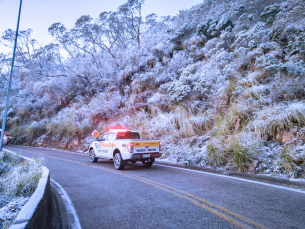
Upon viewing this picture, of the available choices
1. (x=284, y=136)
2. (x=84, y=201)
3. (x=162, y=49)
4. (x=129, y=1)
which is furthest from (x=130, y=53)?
(x=84, y=201)

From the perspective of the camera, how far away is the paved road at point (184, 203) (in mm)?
3883

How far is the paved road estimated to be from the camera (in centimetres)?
388

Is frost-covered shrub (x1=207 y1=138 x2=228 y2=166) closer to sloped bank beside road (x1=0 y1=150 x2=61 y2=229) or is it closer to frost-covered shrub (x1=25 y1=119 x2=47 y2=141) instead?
sloped bank beside road (x1=0 y1=150 x2=61 y2=229)

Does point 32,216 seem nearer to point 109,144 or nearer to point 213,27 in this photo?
point 109,144

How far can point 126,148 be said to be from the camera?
9195mm

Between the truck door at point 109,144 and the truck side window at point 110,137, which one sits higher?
the truck side window at point 110,137

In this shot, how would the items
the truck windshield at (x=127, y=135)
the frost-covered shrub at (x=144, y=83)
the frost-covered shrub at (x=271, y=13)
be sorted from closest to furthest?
the truck windshield at (x=127, y=135) < the frost-covered shrub at (x=271, y=13) < the frost-covered shrub at (x=144, y=83)

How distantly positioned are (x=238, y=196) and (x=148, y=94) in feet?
47.0

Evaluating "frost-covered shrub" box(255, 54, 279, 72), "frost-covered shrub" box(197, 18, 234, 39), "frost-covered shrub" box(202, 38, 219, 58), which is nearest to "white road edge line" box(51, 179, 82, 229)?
"frost-covered shrub" box(255, 54, 279, 72)

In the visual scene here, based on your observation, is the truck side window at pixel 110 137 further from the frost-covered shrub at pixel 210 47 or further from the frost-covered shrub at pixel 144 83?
the frost-covered shrub at pixel 210 47

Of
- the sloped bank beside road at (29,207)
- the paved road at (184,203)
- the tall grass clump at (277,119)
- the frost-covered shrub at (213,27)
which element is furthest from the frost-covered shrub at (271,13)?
the sloped bank beside road at (29,207)

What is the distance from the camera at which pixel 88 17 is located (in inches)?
990

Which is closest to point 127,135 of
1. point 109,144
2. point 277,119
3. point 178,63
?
point 109,144

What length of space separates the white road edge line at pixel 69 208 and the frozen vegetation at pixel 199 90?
5704mm
